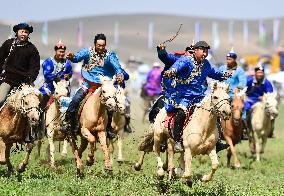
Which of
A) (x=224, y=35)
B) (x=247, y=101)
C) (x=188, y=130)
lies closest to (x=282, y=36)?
(x=224, y=35)

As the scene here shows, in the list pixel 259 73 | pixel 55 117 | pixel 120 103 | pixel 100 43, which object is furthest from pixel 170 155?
pixel 259 73

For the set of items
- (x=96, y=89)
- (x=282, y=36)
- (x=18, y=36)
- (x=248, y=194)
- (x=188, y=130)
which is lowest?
(x=248, y=194)

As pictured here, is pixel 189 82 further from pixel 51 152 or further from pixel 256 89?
pixel 256 89

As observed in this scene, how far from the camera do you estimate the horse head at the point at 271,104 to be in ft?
69.6

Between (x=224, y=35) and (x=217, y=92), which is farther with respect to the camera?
(x=224, y=35)

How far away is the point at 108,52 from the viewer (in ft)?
46.9

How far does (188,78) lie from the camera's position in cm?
1262

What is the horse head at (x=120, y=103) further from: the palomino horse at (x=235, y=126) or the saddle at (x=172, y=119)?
the palomino horse at (x=235, y=126)

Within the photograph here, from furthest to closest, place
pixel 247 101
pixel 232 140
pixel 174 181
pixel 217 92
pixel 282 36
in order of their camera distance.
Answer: pixel 282 36
pixel 247 101
pixel 232 140
pixel 174 181
pixel 217 92

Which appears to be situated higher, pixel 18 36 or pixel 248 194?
pixel 18 36

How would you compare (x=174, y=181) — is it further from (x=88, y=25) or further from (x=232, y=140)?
(x=88, y=25)

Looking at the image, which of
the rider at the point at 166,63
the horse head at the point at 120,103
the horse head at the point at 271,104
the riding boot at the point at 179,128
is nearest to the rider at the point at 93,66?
the horse head at the point at 120,103

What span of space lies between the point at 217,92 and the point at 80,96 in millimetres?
3404

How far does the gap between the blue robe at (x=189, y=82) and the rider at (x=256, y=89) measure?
820 centimetres
